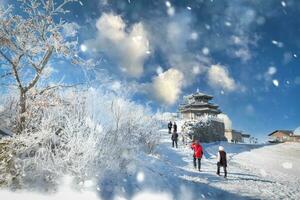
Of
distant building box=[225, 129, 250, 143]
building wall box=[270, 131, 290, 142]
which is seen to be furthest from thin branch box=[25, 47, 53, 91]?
building wall box=[270, 131, 290, 142]

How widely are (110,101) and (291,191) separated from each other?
10380 mm

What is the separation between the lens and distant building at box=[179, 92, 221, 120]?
61750 millimetres

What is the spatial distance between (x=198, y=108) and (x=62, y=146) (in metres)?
51.0

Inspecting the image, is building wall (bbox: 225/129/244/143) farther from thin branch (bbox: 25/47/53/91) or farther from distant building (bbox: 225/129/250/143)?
thin branch (bbox: 25/47/53/91)

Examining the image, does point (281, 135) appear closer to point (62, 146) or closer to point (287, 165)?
point (287, 165)

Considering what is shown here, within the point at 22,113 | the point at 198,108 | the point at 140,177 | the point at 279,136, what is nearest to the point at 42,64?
the point at 22,113

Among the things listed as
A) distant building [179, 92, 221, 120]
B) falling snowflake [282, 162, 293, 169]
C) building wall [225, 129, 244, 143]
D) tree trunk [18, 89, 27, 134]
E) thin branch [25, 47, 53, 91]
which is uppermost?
distant building [179, 92, 221, 120]

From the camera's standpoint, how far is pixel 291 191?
17.0 metres

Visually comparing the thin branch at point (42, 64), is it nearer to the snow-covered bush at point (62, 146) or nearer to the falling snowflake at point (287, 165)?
the snow-covered bush at point (62, 146)

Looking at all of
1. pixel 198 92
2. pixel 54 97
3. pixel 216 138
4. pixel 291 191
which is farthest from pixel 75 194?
pixel 198 92

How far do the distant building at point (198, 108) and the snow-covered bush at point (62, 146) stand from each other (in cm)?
4674

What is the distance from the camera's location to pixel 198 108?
204 feet

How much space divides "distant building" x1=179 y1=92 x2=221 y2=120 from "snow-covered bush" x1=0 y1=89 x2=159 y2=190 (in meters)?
46.7

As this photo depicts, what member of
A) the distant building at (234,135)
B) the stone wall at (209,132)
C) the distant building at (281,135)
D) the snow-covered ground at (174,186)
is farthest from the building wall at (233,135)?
the snow-covered ground at (174,186)
